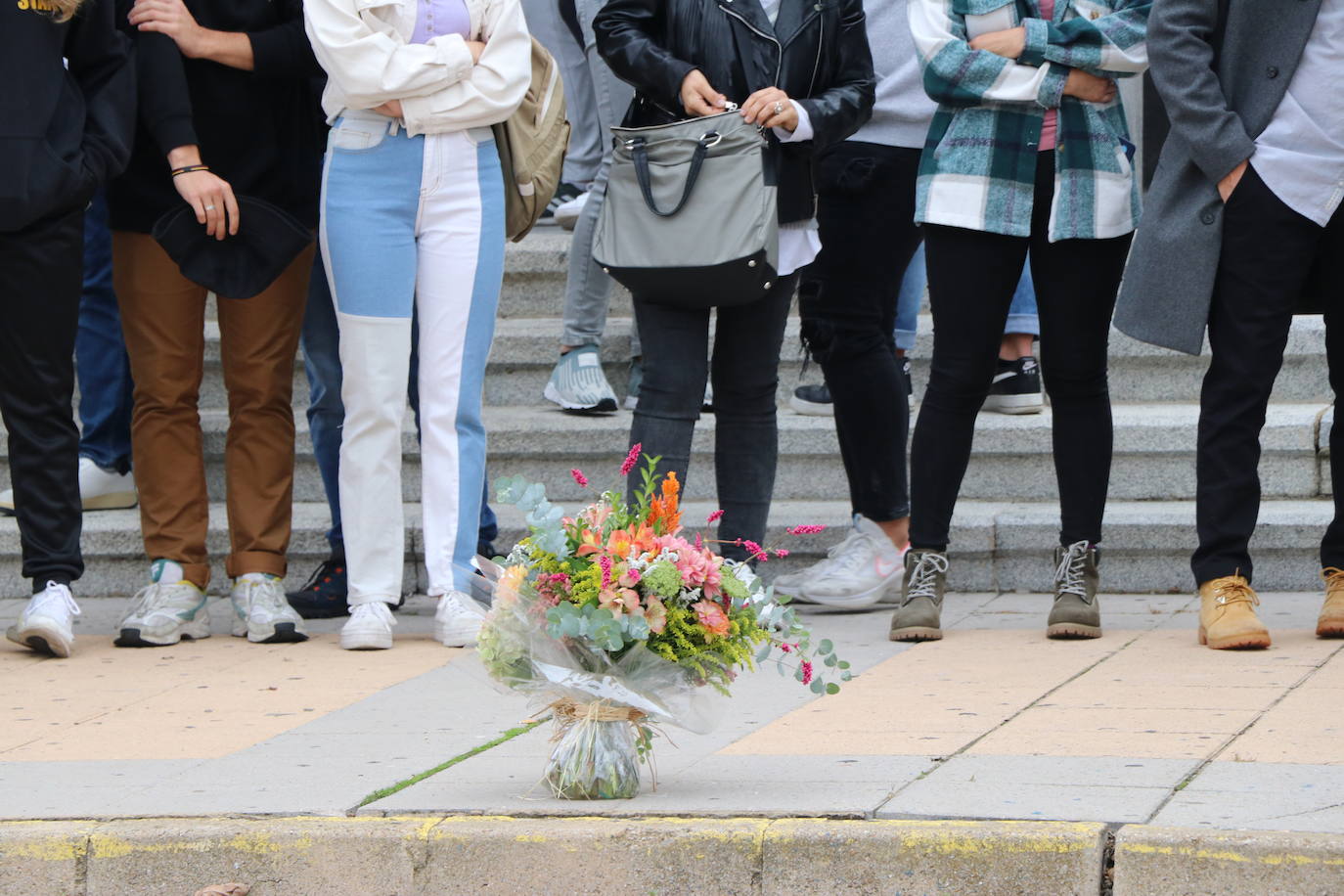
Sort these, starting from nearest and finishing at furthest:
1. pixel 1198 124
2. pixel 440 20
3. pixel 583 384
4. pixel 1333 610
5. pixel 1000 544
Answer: pixel 1198 124 → pixel 1333 610 → pixel 440 20 → pixel 1000 544 → pixel 583 384

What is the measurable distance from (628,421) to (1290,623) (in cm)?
234

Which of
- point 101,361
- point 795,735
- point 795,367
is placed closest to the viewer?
point 795,735

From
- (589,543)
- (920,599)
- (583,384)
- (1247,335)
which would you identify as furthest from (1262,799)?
(583,384)

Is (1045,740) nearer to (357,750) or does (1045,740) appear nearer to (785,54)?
(357,750)

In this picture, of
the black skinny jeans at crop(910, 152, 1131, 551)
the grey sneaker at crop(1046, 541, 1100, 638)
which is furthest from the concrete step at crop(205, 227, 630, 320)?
the grey sneaker at crop(1046, 541, 1100, 638)

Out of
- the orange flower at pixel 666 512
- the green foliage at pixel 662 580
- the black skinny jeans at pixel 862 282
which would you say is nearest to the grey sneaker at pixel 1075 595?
the black skinny jeans at pixel 862 282

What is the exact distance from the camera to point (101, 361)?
20.5ft

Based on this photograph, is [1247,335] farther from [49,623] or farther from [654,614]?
[49,623]

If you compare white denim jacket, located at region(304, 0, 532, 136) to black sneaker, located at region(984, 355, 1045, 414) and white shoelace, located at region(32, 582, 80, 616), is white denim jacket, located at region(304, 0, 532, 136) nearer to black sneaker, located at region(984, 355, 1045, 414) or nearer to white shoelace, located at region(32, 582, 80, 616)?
white shoelace, located at region(32, 582, 80, 616)

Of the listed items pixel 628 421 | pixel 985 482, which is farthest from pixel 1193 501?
pixel 628 421

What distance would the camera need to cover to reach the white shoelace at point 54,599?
519cm

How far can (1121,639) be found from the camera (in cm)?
504

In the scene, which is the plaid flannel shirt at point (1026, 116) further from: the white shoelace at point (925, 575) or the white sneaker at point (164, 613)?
the white sneaker at point (164, 613)

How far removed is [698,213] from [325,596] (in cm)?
175
